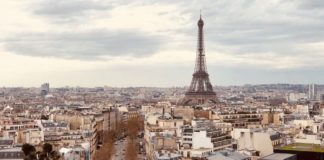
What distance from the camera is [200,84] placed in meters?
134

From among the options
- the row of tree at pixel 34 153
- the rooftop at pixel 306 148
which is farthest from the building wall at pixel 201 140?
the row of tree at pixel 34 153

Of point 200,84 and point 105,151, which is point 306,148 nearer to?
point 105,151

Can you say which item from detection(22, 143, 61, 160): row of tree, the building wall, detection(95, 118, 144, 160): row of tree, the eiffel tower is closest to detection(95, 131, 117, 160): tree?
detection(95, 118, 144, 160): row of tree

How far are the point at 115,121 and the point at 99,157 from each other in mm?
46163

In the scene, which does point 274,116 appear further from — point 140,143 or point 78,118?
point 78,118

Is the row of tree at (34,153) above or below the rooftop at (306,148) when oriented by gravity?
above

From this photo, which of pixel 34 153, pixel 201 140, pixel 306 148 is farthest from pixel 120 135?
pixel 34 153

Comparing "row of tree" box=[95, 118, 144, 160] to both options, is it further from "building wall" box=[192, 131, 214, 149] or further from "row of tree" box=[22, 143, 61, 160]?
"row of tree" box=[22, 143, 61, 160]

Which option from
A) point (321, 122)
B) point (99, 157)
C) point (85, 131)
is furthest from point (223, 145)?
point (321, 122)

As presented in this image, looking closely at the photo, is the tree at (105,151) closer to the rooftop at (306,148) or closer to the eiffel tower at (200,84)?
the rooftop at (306,148)

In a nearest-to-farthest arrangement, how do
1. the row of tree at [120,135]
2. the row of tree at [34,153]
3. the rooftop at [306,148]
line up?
the row of tree at [34,153] < the rooftop at [306,148] < the row of tree at [120,135]

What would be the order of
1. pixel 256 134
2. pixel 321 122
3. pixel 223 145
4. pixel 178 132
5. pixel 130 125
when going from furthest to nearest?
1. pixel 130 125
2. pixel 321 122
3. pixel 178 132
4. pixel 223 145
5. pixel 256 134

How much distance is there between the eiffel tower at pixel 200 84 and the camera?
131500mm

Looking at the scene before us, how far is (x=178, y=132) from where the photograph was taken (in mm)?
69625
